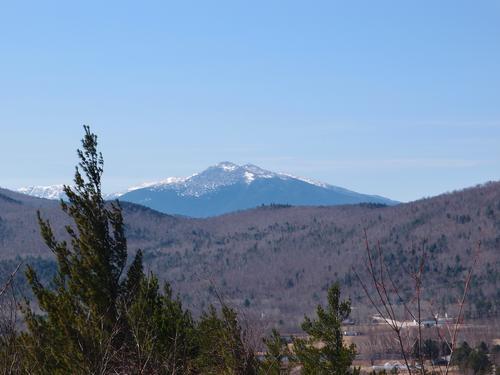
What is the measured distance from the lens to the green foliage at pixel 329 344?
32.8 meters

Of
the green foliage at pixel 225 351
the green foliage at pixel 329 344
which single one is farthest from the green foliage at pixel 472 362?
the green foliage at pixel 225 351

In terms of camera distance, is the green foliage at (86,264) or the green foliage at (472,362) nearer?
the green foliage at (86,264)

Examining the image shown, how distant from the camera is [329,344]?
Answer: 3375 cm

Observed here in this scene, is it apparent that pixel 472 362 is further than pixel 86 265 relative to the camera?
Yes

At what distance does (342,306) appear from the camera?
3472 centimetres

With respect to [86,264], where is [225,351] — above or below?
below

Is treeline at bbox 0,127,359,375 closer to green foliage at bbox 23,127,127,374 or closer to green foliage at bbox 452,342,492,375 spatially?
green foliage at bbox 23,127,127,374

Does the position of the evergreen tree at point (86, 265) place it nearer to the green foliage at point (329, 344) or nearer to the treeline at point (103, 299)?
the treeline at point (103, 299)

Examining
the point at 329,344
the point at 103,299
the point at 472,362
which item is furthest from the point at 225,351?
the point at 472,362

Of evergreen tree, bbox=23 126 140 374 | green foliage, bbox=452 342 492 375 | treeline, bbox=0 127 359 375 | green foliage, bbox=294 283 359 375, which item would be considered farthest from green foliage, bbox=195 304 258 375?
green foliage, bbox=452 342 492 375

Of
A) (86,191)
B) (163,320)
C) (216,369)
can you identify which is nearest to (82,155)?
(86,191)

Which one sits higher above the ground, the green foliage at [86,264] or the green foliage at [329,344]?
the green foliage at [86,264]

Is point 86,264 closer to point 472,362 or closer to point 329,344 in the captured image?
point 329,344

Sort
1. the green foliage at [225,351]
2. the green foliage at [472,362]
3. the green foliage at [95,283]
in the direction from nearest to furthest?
1. the green foliage at [225,351]
2. the green foliage at [95,283]
3. the green foliage at [472,362]
